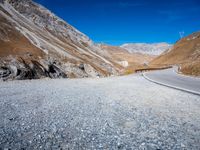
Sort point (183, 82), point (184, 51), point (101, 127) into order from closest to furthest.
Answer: point (101, 127)
point (183, 82)
point (184, 51)

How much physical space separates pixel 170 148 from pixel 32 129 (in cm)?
407

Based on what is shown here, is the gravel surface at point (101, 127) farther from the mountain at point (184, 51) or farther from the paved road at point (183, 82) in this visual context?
the mountain at point (184, 51)

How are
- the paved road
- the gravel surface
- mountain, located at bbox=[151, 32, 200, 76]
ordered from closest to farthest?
the gravel surface < the paved road < mountain, located at bbox=[151, 32, 200, 76]

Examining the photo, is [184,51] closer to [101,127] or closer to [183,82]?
[183,82]

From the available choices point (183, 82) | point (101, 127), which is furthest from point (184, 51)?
point (101, 127)

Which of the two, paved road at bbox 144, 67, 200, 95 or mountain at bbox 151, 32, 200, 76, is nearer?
paved road at bbox 144, 67, 200, 95

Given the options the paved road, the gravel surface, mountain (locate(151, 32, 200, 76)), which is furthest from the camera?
mountain (locate(151, 32, 200, 76))

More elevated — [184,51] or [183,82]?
[184,51]

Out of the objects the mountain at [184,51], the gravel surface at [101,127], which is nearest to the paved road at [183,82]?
the gravel surface at [101,127]

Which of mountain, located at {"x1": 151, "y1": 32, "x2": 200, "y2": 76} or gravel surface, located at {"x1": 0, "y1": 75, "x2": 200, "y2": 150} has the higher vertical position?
mountain, located at {"x1": 151, "y1": 32, "x2": 200, "y2": 76}

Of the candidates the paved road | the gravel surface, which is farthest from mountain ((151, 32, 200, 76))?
A: the gravel surface

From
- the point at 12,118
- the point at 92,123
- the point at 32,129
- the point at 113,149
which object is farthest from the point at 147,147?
the point at 12,118

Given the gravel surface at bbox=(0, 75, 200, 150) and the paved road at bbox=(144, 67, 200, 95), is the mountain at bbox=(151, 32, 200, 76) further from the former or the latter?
the gravel surface at bbox=(0, 75, 200, 150)

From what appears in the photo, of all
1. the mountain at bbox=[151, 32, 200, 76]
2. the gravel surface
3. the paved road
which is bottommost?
the gravel surface
